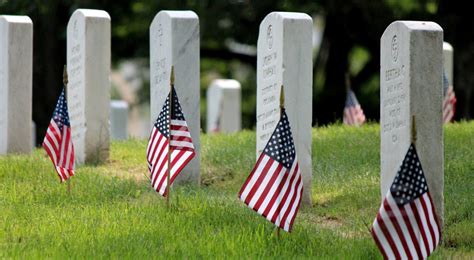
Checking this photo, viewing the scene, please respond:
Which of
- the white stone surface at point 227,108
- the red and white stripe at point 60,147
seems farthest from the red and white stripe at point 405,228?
A: the white stone surface at point 227,108

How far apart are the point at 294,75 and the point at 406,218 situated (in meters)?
3.72

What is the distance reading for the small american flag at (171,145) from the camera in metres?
12.7

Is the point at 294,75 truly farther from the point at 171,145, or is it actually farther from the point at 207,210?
the point at 207,210

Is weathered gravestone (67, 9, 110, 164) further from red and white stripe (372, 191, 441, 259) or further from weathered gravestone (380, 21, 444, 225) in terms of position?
red and white stripe (372, 191, 441, 259)

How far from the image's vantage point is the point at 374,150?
15.9 metres

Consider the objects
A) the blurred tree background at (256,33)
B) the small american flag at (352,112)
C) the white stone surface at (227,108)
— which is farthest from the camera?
the white stone surface at (227,108)

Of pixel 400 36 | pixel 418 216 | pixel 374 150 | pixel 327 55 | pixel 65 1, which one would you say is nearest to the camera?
pixel 418 216

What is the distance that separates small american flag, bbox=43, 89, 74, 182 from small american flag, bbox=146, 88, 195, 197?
1.23 meters

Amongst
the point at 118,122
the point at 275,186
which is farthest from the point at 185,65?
the point at 118,122

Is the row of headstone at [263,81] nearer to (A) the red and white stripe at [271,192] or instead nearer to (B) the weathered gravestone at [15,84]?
(B) the weathered gravestone at [15,84]

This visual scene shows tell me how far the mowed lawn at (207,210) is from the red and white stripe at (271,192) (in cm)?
21

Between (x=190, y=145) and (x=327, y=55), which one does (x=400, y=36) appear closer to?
(x=190, y=145)

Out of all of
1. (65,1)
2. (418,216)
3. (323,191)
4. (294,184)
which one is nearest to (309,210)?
(323,191)

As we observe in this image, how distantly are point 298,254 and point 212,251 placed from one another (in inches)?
28.0
